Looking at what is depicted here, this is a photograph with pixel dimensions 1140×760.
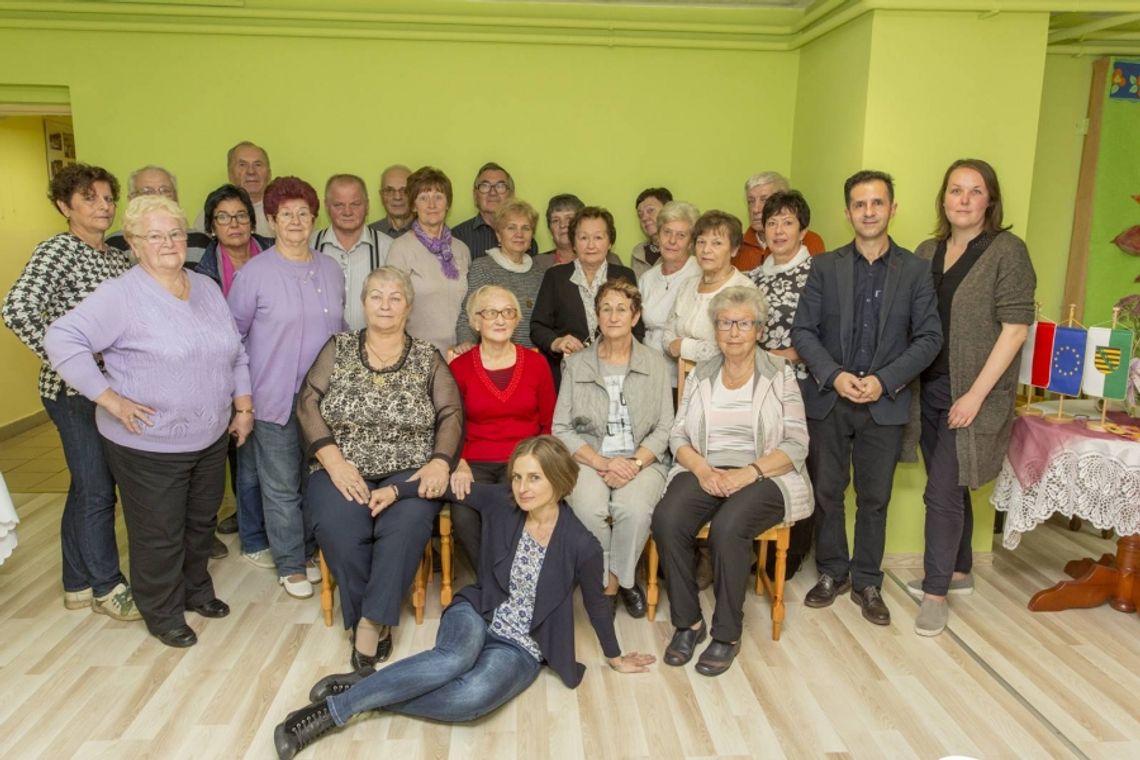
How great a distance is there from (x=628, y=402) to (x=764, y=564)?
897mm

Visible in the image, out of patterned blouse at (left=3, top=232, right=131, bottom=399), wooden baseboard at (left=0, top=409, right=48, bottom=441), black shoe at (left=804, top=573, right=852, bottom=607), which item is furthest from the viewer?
wooden baseboard at (left=0, top=409, right=48, bottom=441)

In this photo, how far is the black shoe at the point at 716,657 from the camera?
301 centimetres

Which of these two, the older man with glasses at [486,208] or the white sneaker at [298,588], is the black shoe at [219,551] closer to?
the white sneaker at [298,588]

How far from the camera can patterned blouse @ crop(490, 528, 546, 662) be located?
283 cm

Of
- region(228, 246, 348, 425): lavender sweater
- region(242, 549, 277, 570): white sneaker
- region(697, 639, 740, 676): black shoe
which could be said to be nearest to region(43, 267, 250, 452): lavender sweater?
region(228, 246, 348, 425): lavender sweater

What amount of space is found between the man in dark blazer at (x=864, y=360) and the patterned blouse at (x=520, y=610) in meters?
1.33

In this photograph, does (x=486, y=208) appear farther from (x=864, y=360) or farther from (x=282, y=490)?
(x=864, y=360)

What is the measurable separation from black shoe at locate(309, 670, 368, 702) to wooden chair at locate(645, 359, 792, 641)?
3.89 ft

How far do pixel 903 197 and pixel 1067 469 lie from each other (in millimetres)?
1335

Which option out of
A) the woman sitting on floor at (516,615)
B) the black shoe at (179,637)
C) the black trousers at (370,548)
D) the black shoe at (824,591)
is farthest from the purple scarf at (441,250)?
the black shoe at (824,591)

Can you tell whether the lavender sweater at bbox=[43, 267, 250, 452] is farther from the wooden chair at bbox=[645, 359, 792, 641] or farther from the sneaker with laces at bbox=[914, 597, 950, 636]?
the sneaker with laces at bbox=[914, 597, 950, 636]

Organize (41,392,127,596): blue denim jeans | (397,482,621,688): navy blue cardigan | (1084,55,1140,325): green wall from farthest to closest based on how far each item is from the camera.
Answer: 1. (1084,55,1140,325): green wall
2. (41,392,127,596): blue denim jeans
3. (397,482,621,688): navy blue cardigan

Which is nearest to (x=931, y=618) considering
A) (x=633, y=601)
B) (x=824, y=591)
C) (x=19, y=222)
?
(x=824, y=591)

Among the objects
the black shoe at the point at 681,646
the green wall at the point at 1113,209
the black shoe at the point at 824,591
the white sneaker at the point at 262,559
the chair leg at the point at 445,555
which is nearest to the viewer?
the black shoe at the point at 681,646
